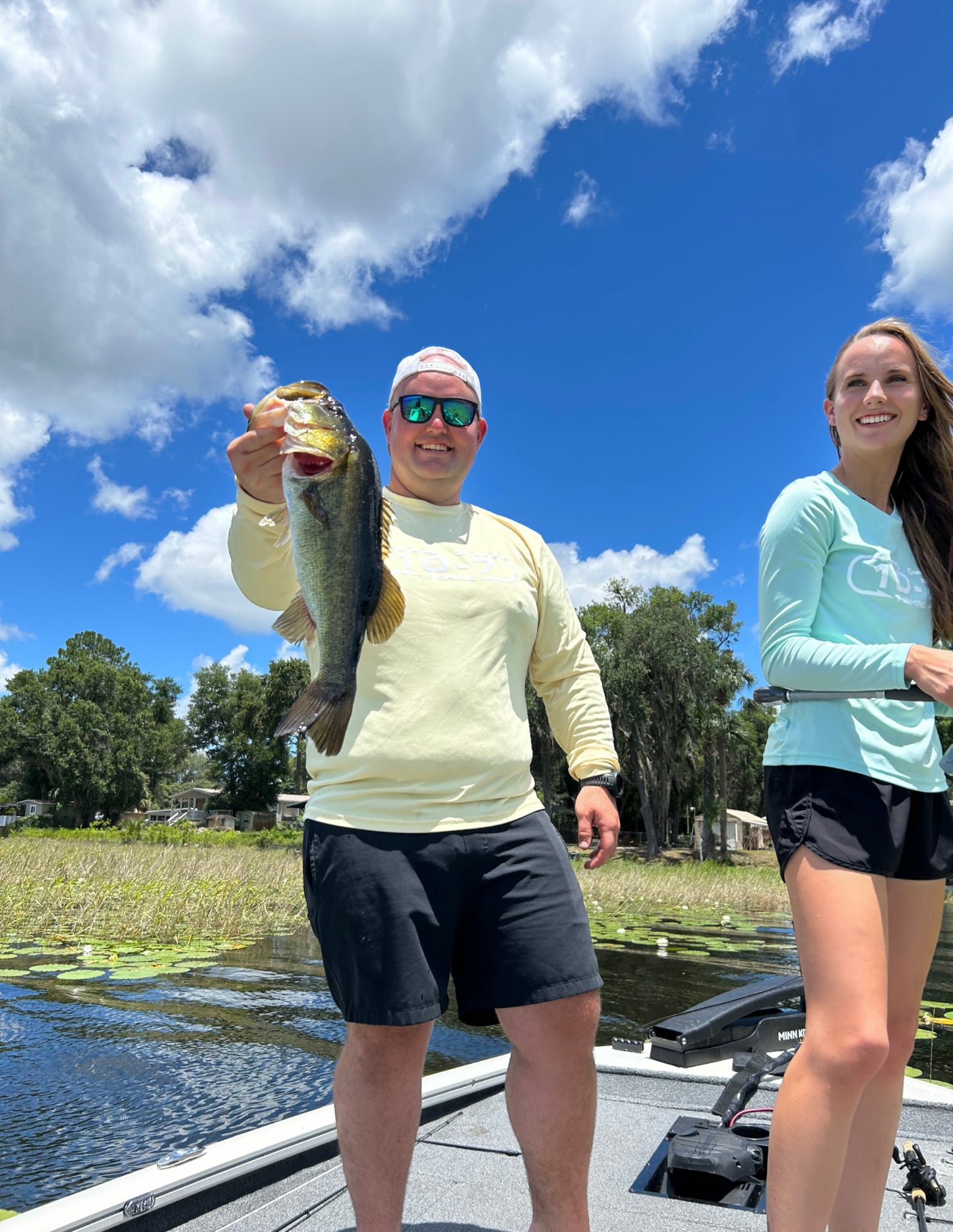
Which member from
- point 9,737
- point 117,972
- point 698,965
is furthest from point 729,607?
point 9,737

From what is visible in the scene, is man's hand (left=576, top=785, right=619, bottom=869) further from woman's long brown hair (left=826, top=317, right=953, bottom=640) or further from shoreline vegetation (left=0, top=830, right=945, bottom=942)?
shoreline vegetation (left=0, top=830, right=945, bottom=942)

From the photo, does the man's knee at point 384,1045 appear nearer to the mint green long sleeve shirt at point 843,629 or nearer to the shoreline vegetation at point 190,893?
the mint green long sleeve shirt at point 843,629

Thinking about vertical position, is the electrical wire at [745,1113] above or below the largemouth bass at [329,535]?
below

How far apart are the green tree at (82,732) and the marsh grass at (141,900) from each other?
1594 inches

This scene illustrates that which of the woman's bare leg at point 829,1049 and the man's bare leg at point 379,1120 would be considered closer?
the woman's bare leg at point 829,1049

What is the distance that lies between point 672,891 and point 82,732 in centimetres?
4749

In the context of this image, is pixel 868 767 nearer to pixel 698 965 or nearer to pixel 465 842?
pixel 465 842

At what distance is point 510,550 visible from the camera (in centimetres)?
249

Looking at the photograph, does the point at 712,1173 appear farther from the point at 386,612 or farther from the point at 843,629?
the point at 386,612

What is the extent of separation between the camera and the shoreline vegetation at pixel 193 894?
12.0 m

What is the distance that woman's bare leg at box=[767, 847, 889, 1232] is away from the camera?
170 cm

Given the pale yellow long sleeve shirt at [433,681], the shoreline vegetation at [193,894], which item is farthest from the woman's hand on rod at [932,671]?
the shoreline vegetation at [193,894]

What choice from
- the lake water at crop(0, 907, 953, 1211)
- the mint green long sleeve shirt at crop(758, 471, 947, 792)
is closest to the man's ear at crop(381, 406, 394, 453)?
the mint green long sleeve shirt at crop(758, 471, 947, 792)

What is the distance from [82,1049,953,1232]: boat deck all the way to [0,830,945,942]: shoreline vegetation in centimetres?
935
